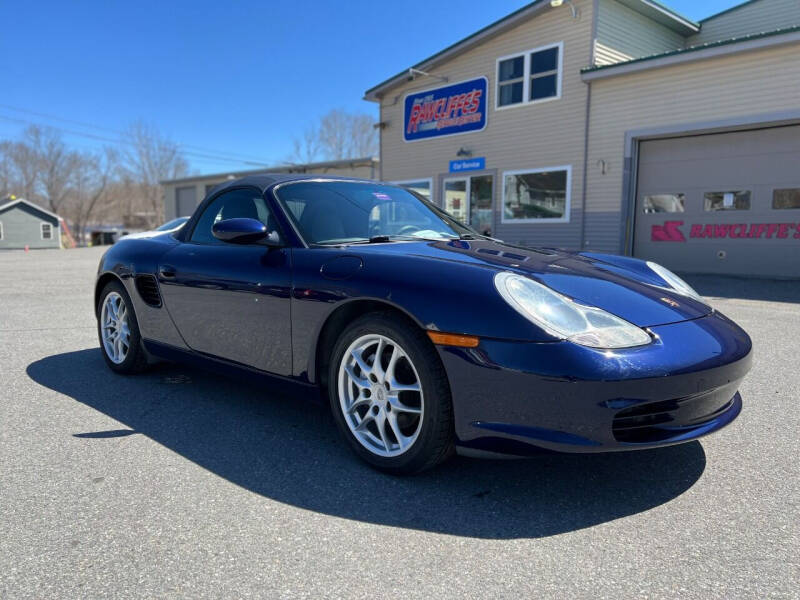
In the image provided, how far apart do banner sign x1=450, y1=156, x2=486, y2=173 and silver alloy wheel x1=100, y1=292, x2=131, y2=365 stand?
11812 mm

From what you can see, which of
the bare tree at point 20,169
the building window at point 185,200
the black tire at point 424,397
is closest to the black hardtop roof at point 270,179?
the black tire at point 424,397

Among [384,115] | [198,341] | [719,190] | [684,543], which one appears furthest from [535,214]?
[684,543]

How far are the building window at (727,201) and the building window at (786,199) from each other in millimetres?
433

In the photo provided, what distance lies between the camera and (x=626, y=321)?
2.30 meters

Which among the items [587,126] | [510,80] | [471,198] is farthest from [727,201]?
[471,198]

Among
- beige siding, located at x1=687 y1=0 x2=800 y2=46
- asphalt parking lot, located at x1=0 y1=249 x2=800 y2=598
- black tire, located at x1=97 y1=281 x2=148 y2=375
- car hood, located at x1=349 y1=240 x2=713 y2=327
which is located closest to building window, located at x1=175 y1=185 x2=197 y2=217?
beige siding, located at x1=687 y1=0 x2=800 y2=46

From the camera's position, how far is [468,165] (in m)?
15.1

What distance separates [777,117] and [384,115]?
33.8ft

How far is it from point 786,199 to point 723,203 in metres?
1.04

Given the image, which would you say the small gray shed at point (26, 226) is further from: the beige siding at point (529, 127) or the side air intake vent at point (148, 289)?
the side air intake vent at point (148, 289)

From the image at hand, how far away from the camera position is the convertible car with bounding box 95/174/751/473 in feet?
6.90

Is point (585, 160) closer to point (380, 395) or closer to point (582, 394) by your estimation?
point (380, 395)

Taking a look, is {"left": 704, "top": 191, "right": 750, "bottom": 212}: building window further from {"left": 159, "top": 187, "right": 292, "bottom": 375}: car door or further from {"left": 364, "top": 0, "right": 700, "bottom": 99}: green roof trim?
{"left": 159, "top": 187, "right": 292, "bottom": 375}: car door

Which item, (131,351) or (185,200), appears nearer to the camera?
(131,351)
